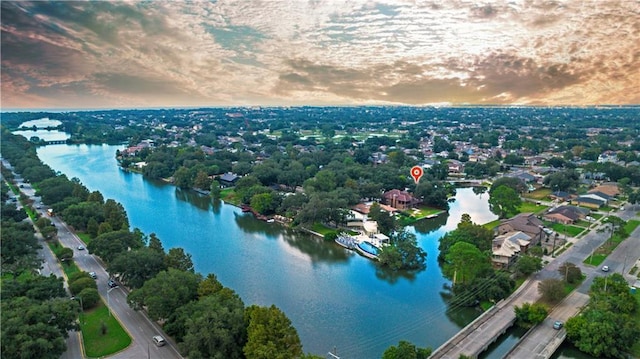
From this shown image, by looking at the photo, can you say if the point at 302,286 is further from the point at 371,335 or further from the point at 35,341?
the point at 35,341

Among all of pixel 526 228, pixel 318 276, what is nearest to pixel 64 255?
pixel 318 276

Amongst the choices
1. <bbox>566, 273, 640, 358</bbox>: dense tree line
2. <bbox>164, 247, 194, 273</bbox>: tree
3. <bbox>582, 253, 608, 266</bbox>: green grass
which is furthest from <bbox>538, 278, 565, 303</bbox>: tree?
<bbox>164, 247, 194, 273</bbox>: tree

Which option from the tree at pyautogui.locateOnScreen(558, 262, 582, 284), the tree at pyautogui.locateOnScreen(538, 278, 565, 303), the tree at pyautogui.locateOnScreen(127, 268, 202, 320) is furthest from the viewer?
the tree at pyautogui.locateOnScreen(558, 262, 582, 284)

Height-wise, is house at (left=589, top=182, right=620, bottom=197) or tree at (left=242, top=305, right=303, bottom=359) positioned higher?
house at (left=589, top=182, right=620, bottom=197)

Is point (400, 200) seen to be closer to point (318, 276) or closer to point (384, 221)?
point (384, 221)

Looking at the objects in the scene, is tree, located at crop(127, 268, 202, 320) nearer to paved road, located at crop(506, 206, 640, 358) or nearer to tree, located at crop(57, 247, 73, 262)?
tree, located at crop(57, 247, 73, 262)

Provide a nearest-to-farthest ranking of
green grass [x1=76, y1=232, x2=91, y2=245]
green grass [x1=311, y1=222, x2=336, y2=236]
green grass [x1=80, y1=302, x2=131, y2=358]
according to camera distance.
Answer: green grass [x1=80, y1=302, x2=131, y2=358], green grass [x1=76, y1=232, x2=91, y2=245], green grass [x1=311, y1=222, x2=336, y2=236]
